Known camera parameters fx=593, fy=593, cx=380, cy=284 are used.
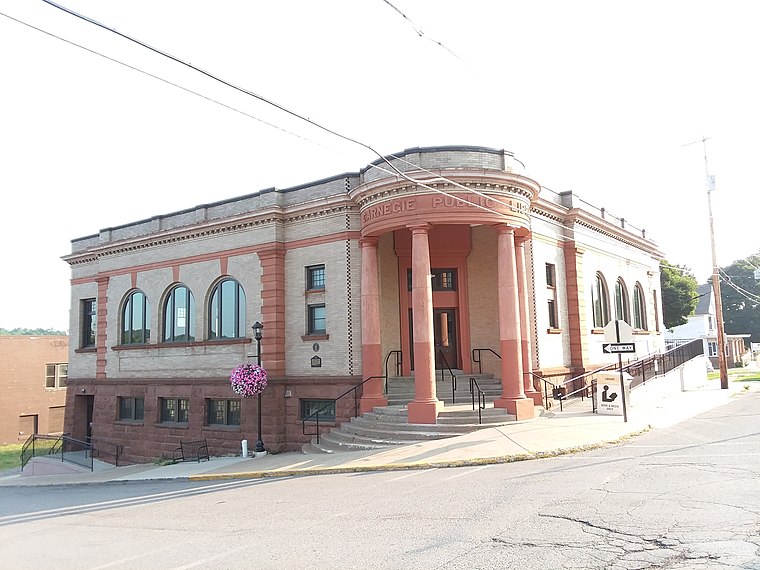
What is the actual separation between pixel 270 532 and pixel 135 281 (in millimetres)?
19768

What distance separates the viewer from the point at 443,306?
70.8 feet

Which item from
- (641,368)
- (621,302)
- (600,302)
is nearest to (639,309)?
(621,302)

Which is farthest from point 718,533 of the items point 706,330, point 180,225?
point 706,330

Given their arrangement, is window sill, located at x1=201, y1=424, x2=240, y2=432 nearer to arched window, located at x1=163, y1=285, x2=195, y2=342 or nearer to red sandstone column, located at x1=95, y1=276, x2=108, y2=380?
arched window, located at x1=163, y1=285, x2=195, y2=342

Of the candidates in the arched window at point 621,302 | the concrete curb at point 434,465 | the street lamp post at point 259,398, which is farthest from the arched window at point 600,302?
the street lamp post at point 259,398

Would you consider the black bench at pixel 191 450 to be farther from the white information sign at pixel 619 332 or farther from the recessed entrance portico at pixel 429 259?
the white information sign at pixel 619 332

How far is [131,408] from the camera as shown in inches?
987

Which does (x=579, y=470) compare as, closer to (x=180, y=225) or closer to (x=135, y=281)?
(x=180, y=225)

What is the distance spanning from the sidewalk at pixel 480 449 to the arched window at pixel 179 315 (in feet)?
19.1

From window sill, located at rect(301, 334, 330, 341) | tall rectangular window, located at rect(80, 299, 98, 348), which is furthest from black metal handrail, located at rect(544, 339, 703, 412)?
tall rectangular window, located at rect(80, 299, 98, 348)

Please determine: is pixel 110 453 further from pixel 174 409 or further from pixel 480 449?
pixel 480 449

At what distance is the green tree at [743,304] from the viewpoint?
72938 mm

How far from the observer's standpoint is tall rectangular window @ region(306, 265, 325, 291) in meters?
20.7

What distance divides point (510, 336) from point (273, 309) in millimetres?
8345
